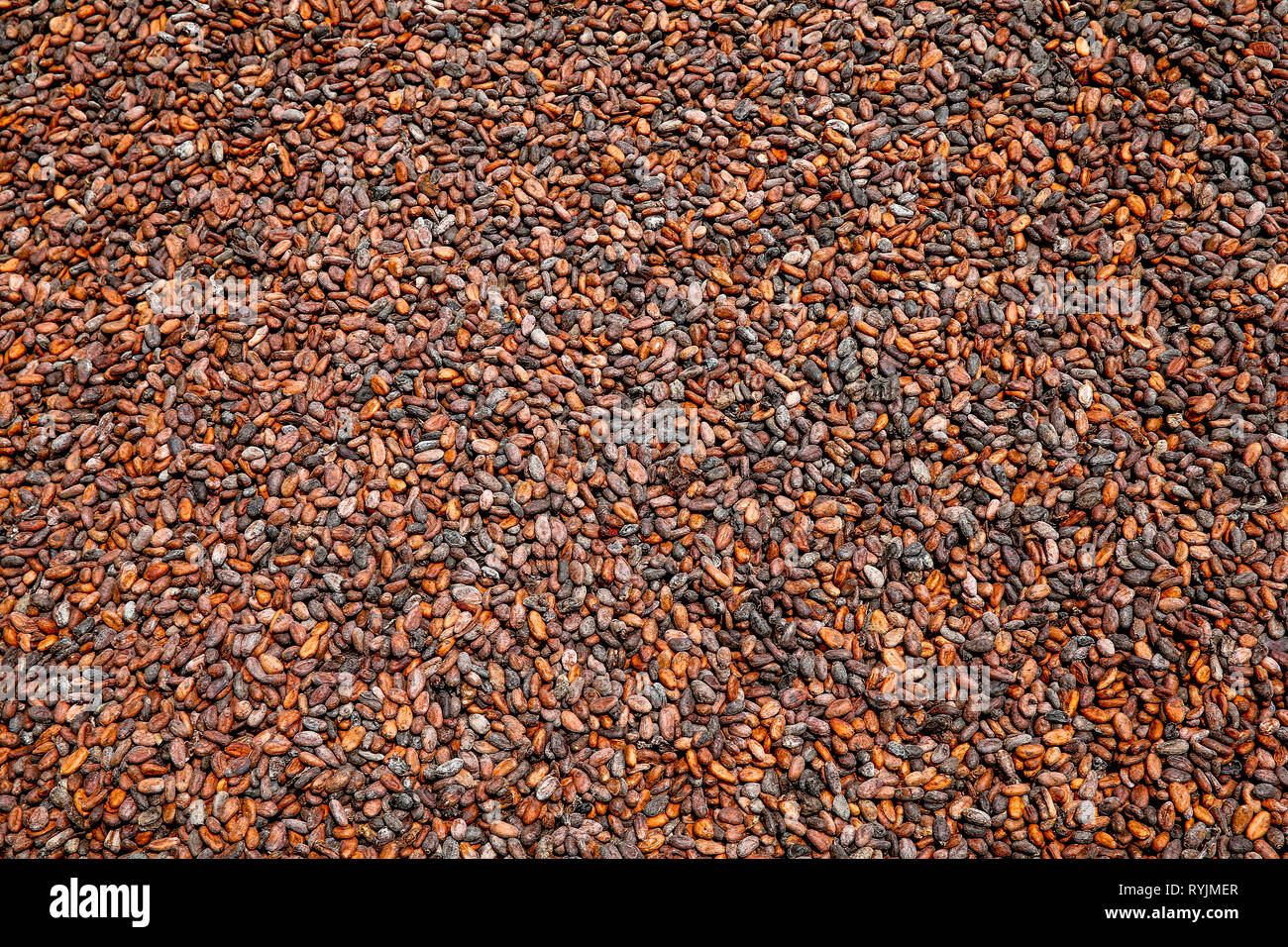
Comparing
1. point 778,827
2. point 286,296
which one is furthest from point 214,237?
point 778,827

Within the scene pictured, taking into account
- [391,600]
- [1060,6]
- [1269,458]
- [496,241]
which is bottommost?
[391,600]

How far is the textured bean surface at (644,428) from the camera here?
82.8 inches

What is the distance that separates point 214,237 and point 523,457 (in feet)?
3.46

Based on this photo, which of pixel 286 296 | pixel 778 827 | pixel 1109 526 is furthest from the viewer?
pixel 286 296

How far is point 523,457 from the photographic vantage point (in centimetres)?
226

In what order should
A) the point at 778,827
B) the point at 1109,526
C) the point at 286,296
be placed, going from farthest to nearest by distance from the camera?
the point at 286,296, the point at 1109,526, the point at 778,827

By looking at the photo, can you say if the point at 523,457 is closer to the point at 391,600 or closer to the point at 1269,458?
the point at 391,600

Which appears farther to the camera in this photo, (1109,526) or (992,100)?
(992,100)

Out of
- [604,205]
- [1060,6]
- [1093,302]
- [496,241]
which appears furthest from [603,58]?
[1093,302]

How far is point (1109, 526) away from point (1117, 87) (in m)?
1.23

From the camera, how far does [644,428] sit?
2.28m

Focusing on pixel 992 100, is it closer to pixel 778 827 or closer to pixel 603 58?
pixel 603 58

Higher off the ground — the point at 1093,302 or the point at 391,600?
the point at 1093,302

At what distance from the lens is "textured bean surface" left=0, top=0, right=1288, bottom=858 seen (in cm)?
210
